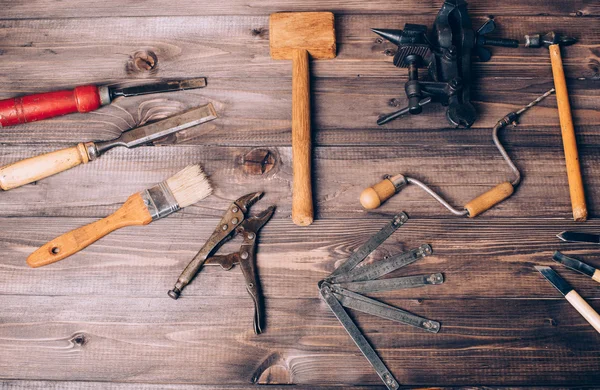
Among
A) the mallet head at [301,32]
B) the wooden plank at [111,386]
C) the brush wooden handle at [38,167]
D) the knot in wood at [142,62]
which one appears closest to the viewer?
the wooden plank at [111,386]

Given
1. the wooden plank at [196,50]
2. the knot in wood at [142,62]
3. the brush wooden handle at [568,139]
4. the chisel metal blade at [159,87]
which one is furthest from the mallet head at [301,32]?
the brush wooden handle at [568,139]

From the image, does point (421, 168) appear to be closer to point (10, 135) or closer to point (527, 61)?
point (527, 61)

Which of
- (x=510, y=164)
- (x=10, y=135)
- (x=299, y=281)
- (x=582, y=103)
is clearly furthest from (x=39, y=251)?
(x=582, y=103)

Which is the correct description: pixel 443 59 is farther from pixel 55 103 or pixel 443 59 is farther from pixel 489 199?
pixel 55 103

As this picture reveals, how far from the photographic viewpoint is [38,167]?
69.9 inches

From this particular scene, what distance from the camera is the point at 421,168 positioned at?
188 cm

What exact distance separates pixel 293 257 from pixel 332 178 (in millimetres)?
333

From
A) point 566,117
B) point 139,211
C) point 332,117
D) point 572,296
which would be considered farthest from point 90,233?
point 566,117

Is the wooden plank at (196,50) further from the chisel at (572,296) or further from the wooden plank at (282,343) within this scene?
the wooden plank at (282,343)

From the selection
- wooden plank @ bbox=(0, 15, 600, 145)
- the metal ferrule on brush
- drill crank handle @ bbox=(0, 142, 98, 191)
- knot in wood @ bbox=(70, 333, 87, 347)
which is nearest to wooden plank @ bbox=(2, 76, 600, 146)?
wooden plank @ bbox=(0, 15, 600, 145)

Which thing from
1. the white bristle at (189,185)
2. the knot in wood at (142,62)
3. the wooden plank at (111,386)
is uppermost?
the knot in wood at (142,62)

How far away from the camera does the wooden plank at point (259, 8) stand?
2.06 m

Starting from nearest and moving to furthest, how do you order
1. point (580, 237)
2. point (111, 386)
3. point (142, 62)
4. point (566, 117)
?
point (111, 386)
point (580, 237)
point (566, 117)
point (142, 62)

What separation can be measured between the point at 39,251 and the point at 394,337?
1274mm
